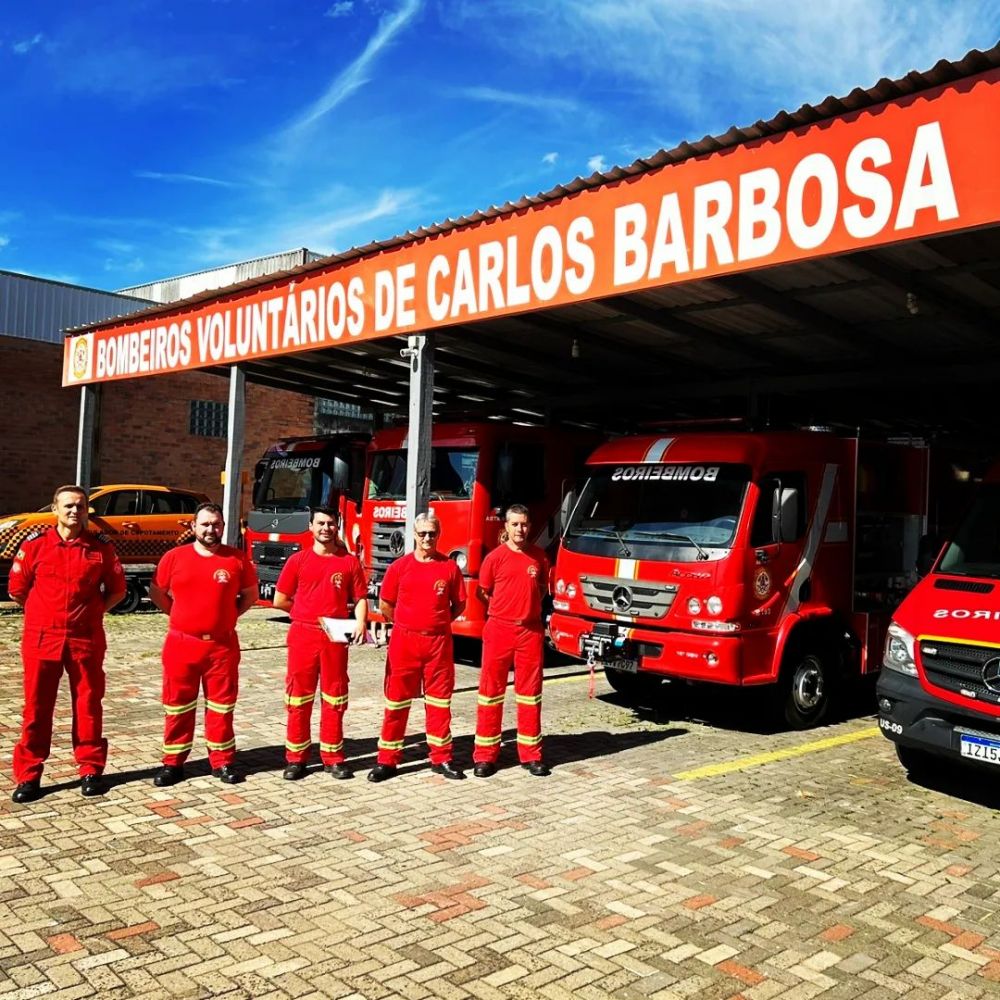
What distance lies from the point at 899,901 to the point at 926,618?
88.3 inches

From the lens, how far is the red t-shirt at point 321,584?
6434 mm

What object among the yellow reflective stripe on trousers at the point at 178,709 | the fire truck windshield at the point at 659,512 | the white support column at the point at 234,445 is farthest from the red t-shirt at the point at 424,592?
the white support column at the point at 234,445

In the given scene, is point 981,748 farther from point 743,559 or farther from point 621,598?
point 621,598

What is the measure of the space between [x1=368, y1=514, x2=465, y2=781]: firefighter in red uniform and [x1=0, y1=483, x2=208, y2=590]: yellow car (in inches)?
365

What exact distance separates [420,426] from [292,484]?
14.2ft

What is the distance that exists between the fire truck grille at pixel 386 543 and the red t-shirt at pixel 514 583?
4.58 meters

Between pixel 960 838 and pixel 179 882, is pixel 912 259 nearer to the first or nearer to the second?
pixel 960 838

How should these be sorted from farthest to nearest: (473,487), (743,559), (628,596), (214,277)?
(214,277)
(473,487)
(628,596)
(743,559)

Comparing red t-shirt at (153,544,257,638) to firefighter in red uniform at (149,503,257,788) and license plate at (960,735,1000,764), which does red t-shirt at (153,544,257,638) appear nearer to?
firefighter in red uniform at (149,503,257,788)

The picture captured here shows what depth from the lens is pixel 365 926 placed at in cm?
419

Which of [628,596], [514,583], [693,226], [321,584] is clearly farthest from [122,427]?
[514,583]

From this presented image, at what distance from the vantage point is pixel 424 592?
6527 millimetres

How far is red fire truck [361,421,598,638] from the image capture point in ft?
35.7

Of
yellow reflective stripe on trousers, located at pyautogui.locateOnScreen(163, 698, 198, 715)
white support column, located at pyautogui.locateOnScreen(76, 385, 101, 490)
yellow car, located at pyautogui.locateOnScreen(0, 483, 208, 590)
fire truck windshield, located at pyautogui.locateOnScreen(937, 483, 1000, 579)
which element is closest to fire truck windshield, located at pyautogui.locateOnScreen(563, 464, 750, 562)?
fire truck windshield, located at pyautogui.locateOnScreen(937, 483, 1000, 579)
